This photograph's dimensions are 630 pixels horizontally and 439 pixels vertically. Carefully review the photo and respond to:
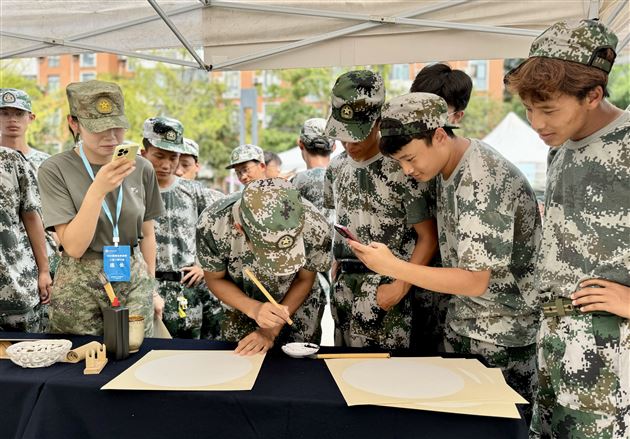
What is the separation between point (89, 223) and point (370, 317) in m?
0.98

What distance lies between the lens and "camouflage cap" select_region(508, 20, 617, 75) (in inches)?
47.7

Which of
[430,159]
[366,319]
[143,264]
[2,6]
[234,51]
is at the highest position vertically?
[2,6]

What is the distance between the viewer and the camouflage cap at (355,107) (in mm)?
1761

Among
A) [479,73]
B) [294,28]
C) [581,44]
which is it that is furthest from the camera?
[479,73]

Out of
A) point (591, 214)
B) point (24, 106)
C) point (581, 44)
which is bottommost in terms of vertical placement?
point (591, 214)

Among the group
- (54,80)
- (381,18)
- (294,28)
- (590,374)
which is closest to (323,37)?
(294,28)

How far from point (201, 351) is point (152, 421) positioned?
338mm

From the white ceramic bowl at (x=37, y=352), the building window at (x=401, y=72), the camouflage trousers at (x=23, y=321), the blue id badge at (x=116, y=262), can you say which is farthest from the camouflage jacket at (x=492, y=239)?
the building window at (x=401, y=72)

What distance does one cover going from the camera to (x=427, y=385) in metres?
1.34

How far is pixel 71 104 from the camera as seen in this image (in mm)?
1790

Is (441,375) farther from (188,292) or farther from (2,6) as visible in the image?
(2,6)

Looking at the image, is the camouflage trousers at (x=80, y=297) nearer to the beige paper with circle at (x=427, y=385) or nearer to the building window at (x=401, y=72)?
the beige paper with circle at (x=427, y=385)

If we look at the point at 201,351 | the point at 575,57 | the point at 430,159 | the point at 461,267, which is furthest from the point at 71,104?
the point at 575,57

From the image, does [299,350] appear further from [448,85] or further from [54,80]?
[54,80]
